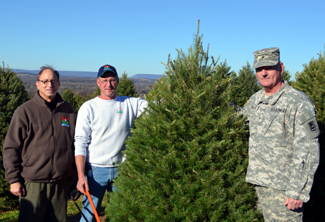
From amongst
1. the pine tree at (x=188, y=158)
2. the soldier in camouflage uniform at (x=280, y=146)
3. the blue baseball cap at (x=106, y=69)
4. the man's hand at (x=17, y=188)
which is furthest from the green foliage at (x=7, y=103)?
the soldier in camouflage uniform at (x=280, y=146)

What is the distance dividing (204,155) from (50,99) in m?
2.72

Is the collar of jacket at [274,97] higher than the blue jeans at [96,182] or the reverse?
higher

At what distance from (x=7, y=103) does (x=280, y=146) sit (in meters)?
6.65

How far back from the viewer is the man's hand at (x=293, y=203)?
8.58 ft

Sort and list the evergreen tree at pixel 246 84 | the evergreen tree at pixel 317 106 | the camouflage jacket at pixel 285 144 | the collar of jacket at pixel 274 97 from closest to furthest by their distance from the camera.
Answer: the camouflage jacket at pixel 285 144, the collar of jacket at pixel 274 97, the evergreen tree at pixel 317 106, the evergreen tree at pixel 246 84

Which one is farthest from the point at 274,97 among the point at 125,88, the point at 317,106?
the point at 125,88

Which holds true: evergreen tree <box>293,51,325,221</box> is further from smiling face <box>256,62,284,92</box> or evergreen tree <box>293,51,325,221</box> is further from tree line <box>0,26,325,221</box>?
tree line <box>0,26,325,221</box>

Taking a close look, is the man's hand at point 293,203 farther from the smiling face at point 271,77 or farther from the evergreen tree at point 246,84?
the evergreen tree at point 246,84

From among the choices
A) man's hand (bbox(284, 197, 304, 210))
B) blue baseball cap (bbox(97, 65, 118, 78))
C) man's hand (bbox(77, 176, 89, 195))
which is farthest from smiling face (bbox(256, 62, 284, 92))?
man's hand (bbox(77, 176, 89, 195))

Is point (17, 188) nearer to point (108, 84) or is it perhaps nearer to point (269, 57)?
point (108, 84)

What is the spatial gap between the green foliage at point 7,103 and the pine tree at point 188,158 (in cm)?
514

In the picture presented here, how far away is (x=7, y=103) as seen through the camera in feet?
22.1

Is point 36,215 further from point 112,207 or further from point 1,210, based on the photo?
point 1,210

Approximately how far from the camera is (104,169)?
372cm
